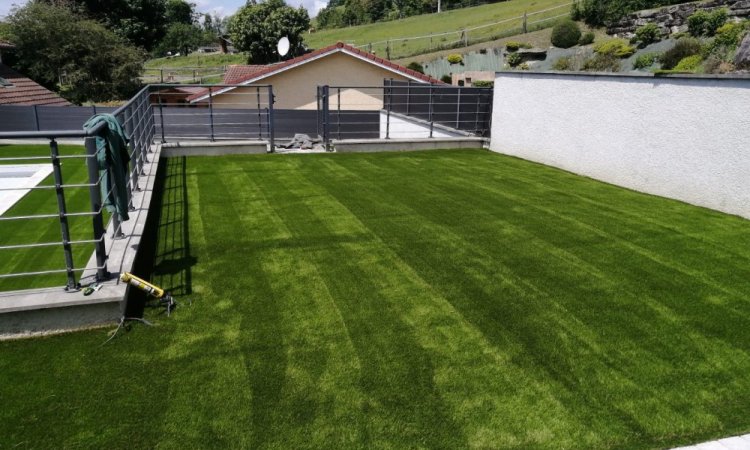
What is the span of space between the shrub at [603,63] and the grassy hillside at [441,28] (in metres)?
16.2

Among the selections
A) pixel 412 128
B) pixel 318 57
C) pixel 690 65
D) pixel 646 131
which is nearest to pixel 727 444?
pixel 646 131

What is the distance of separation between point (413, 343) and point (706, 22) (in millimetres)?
24011

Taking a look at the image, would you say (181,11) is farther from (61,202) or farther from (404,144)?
(61,202)

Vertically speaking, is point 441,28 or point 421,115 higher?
point 441,28

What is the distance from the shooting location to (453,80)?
34094 millimetres

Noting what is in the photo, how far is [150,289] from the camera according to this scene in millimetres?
4199

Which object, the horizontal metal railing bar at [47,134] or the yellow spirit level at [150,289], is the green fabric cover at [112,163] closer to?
the horizontal metal railing bar at [47,134]

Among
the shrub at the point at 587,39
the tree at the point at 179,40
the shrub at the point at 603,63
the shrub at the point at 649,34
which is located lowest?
the shrub at the point at 603,63

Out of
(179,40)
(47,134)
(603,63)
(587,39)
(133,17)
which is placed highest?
(179,40)

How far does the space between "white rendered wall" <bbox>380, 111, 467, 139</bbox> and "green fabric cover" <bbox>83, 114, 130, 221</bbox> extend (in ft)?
30.8

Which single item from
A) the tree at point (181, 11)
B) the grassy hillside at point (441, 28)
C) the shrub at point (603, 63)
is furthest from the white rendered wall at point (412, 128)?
the tree at point (181, 11)

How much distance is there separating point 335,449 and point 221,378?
98cm

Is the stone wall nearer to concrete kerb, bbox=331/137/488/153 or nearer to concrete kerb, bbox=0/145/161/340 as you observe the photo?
concrete kerb, bbox=331/137/488/153

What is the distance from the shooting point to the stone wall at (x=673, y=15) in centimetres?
2255
